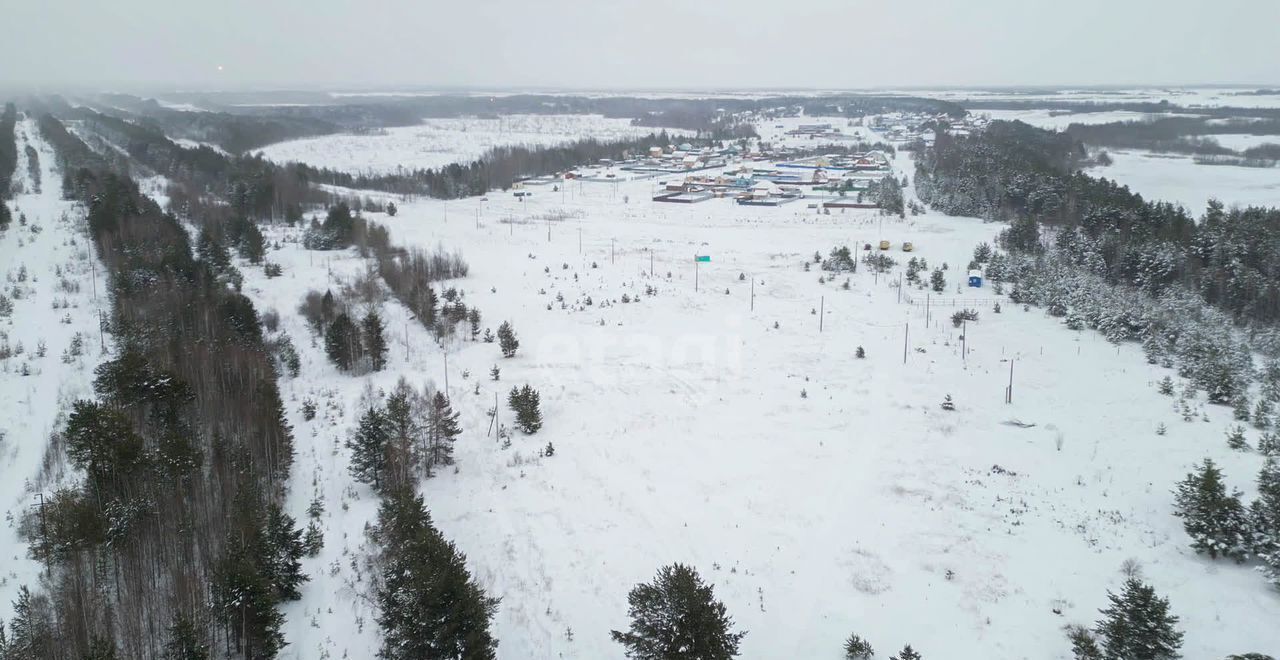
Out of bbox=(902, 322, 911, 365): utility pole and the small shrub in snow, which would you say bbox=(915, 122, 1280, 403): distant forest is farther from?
bbox=(902, 322, 911, 365): utility pole

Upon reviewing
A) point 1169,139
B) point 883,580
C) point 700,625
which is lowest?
point 883,580

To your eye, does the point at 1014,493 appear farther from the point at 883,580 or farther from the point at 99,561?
the point at 99,561

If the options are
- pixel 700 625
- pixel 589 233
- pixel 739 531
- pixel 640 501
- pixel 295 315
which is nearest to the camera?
pixel 700 625

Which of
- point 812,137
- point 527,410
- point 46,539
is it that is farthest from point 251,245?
point 812,137

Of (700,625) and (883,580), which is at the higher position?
(700,625)

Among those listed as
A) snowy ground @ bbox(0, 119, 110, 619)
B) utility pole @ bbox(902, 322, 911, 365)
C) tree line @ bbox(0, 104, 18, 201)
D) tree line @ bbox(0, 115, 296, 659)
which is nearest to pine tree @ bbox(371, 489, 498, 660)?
tree line @ bbox(0, 115, 296, 659)

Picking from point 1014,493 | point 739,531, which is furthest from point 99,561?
point 1014,493
